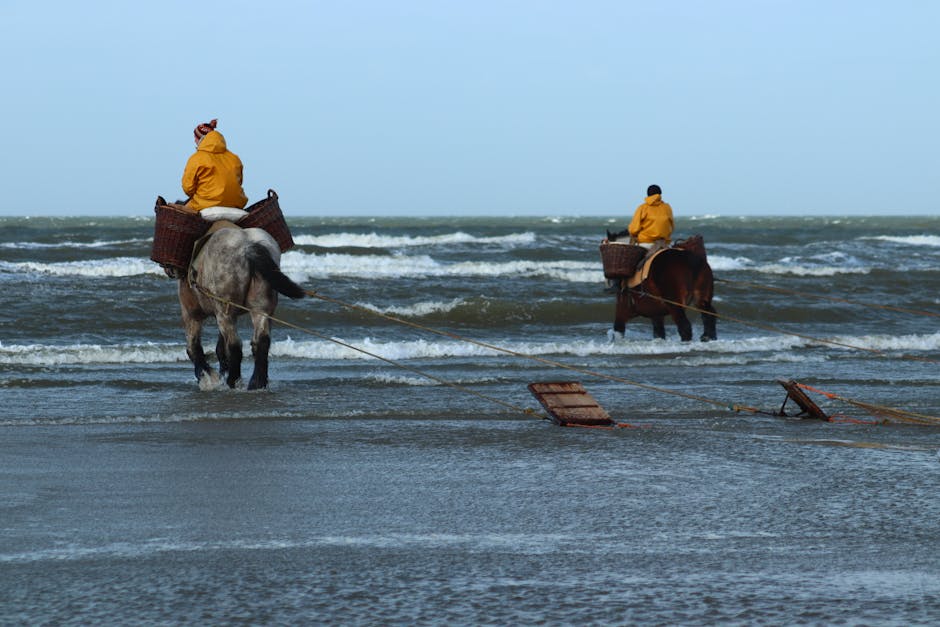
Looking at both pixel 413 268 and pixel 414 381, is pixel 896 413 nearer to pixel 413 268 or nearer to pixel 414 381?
pixel 414 381

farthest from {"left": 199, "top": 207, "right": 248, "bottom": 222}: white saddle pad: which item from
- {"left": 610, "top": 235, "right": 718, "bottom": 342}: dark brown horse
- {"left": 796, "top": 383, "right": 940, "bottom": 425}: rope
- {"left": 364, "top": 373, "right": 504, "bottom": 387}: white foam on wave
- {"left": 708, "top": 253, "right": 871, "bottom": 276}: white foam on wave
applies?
{"left": 708, "top": 253, "right": 871, "bottom": 276}: white foam on wave

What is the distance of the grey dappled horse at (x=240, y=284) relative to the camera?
10.5 metres

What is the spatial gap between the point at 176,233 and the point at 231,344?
100 cm

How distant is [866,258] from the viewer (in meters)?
39.9

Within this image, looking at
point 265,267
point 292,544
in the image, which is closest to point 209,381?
point 265,267

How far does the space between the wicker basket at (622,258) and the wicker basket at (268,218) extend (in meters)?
5.66

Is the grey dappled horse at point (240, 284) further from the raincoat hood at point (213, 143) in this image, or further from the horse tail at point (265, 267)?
the raincoat hood at point (213, 143)

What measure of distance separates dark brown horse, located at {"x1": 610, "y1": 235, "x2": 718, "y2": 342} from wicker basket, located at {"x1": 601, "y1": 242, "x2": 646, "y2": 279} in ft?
0.67

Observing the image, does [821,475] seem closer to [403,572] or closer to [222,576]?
[403,572]

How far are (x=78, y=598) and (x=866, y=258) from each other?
1503 inches

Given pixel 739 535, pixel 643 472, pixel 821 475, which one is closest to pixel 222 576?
pixel 739 535

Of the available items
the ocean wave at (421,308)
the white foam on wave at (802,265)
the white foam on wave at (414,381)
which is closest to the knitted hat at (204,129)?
the white foam on wave at (414,381)

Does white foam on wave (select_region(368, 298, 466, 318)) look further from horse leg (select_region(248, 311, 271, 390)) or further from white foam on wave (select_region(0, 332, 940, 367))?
horse leg (select_region(248, 311, 271, 390))

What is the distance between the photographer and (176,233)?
10.7 m
